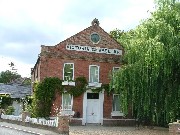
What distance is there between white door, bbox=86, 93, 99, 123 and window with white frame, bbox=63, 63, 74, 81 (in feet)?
8.26

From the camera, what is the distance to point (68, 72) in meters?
30.4

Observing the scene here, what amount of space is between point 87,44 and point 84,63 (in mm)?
1659

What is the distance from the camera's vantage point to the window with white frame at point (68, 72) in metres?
30.3

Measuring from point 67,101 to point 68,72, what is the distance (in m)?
2.41

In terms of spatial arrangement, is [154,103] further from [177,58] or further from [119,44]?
[119,44]

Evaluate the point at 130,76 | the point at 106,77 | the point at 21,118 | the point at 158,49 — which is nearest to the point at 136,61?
the point at 130,76

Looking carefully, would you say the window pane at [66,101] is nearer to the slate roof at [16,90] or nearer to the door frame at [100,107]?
the door frame at [100,107]

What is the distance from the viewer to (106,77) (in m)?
31.5

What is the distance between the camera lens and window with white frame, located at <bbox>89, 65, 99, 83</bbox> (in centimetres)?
3109

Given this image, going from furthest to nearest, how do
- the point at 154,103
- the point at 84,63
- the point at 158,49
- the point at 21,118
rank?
the point at 84,63 → the point at 21,118 → the point at 154,103 → the point at 158,49

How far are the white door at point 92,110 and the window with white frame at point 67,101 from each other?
163cm

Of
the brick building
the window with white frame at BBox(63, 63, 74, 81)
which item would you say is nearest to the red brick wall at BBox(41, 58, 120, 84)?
the brick building

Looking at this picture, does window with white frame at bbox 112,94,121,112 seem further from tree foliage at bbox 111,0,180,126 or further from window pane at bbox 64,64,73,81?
tree foliage at bbox 111,0,180,126

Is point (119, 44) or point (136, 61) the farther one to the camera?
point (119, 44)
